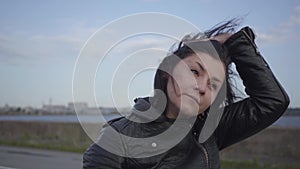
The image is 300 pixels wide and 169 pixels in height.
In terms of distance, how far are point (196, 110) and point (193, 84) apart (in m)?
0.09

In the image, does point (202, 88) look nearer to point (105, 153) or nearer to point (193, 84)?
point (193, 84)

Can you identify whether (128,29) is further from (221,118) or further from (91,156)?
(221,118)

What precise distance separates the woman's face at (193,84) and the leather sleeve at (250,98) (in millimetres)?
202

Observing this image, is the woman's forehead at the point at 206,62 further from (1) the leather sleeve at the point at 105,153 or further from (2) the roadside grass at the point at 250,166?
(2) the roadside grass at the point at 250,166

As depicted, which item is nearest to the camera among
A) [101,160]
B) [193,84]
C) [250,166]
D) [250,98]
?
[101,160]

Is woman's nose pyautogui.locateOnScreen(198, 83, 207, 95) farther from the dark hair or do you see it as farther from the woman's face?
the dark hair

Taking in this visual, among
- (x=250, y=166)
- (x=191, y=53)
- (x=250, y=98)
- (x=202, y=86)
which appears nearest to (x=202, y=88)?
(x=202, y=86)

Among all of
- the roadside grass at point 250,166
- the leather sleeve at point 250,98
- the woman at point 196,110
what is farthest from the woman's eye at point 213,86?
the roadside grass at point 250,166

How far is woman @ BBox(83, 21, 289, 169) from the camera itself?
1285 mm

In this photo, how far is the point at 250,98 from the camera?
5.56 feet

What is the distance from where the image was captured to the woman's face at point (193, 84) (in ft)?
4.48

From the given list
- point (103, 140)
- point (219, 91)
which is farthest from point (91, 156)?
point (219, 91)

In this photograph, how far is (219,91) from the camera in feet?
4.96

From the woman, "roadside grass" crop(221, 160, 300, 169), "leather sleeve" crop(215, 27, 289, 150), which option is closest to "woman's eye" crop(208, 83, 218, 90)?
the woman
